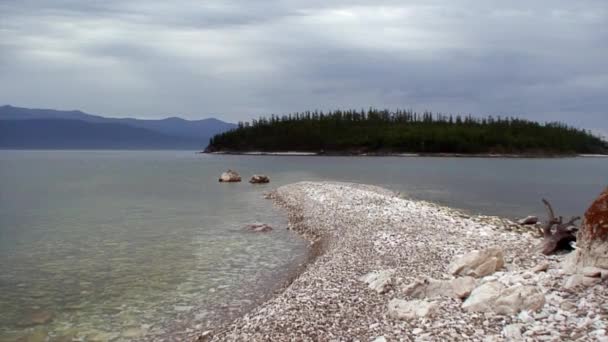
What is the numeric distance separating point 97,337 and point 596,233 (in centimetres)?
1208

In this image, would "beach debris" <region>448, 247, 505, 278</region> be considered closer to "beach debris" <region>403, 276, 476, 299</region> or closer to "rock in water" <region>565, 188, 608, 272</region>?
"beach debris" <region>403, 276, 476, 299</region>

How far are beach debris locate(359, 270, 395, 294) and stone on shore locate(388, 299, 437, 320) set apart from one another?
69.9 inches

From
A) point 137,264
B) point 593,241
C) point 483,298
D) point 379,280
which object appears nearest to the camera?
point 483,298

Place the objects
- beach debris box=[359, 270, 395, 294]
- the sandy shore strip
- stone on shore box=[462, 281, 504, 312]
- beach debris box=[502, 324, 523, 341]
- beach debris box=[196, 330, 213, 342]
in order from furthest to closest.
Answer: beach debris box=[359, 270, 395, 294] < beach debris box=[196, 330, 213, 342] < stone on shore box=[462, 281, 504, 312] < the sandy shore strip < beach debris box=[502, 324, 523, 341]

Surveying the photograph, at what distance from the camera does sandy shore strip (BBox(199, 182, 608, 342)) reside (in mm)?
9477

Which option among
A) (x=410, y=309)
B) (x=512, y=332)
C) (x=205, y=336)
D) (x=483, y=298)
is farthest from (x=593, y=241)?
(x=205, y=336)

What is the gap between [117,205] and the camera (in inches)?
1777

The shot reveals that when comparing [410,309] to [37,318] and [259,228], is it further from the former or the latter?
[259,228]

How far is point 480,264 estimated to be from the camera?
13.8 meters

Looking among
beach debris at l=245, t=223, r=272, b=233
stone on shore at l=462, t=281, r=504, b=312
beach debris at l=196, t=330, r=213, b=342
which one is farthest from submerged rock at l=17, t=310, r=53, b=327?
beach debris at l=245, t=223, r=272, b=233

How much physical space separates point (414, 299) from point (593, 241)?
4.18m

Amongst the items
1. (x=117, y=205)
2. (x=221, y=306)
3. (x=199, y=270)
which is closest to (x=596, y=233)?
(x=221, y=306)

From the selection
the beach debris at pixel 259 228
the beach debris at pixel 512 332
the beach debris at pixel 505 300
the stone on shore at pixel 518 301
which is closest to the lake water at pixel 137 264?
the beach debris at pixel 259 228

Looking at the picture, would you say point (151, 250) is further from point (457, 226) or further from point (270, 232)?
A: point (457, 226)
